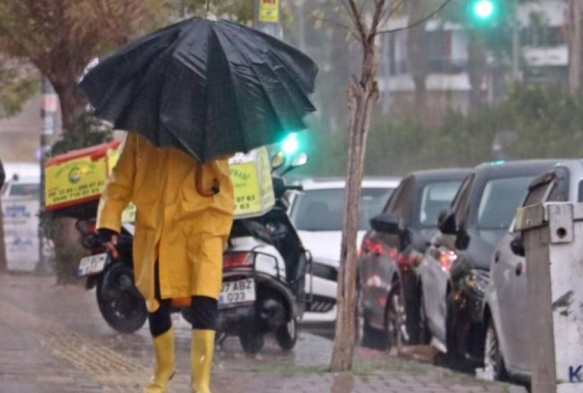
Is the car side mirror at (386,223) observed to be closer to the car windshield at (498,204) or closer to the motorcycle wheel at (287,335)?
the car windshield at (498,204)

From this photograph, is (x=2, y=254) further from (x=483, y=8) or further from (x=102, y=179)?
(x=102, y=179)

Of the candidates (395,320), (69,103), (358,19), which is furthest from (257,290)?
(69,103)

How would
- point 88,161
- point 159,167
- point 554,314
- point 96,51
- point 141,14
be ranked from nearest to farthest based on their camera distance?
point 554,314 < point 159,167 < point 88,161 < point 141,14 < point 96,51

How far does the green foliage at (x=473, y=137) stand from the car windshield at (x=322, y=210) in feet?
68.8

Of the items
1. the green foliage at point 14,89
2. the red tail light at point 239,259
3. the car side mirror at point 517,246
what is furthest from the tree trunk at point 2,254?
the car side mirror at point 517,246

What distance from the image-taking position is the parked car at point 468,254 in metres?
11.3

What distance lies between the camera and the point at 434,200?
14.7 meters

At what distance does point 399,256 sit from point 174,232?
671cm

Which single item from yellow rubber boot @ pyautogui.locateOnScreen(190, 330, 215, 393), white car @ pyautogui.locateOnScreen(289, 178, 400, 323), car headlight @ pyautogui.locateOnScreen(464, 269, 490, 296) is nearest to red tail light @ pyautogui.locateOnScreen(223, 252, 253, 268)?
A: car headlight @ pyautogui.locateOnScreen(464, 269, 490, 296)

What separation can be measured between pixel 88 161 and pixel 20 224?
1207 cm

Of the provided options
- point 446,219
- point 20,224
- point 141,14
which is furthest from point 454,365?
point 20,224

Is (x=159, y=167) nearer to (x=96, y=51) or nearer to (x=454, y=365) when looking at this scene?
(x=454, y=365)

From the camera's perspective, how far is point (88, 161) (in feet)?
42.3

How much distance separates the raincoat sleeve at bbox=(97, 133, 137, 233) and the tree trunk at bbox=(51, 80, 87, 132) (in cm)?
970
